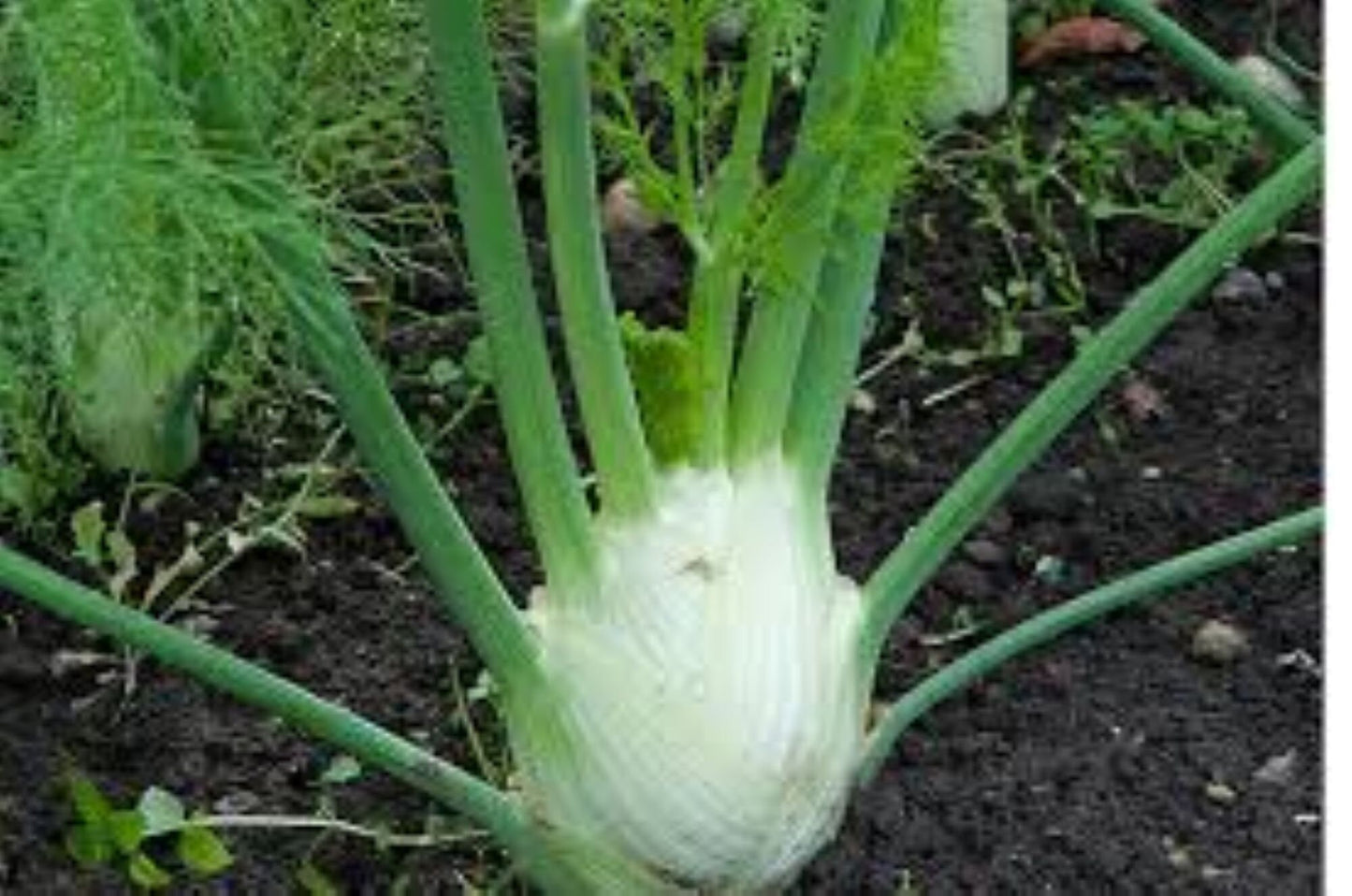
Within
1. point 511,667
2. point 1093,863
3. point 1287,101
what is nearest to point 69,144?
point 511,667

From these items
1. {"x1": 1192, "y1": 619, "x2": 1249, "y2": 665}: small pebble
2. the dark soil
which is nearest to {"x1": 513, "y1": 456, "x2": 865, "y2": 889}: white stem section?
the dark soil

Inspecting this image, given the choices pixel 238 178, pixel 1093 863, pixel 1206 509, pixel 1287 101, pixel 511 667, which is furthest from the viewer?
pixel 1287 101

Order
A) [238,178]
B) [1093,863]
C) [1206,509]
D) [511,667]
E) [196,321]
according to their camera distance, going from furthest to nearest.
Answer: [1206,509] → [196,321] → [1093,863] → [511,667] → [238,178]

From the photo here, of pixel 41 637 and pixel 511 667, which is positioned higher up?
pixel 511 667

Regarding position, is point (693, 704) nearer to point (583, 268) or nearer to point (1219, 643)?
point (583, 268)

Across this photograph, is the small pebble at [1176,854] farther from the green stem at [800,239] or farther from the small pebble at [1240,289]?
the small pebble at [1240,289]

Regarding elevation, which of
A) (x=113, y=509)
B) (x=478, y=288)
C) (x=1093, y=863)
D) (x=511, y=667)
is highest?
(x=478, y=288)

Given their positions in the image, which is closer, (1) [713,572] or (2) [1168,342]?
(1) [713,572]

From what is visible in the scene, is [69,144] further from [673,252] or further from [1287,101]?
[1287,101]

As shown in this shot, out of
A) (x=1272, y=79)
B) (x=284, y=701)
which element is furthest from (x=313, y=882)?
(x=1272, y=79)
